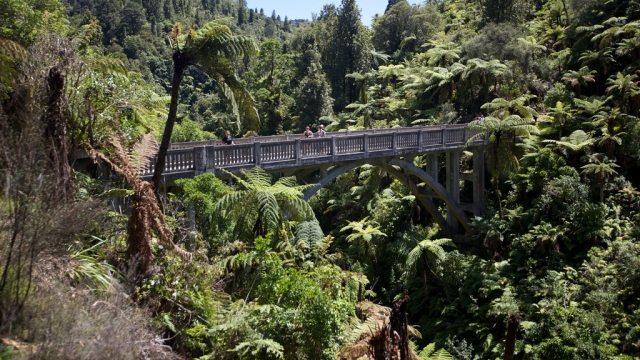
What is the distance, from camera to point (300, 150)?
476 inches

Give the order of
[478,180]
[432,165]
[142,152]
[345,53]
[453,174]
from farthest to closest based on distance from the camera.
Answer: [345,53], [478,180], [453,174], [432,165], [142,152]

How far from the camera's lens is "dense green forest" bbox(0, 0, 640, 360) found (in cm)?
472

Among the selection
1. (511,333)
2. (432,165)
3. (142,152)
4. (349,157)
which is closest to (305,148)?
(349,157)

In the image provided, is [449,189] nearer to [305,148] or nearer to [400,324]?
[305,148]

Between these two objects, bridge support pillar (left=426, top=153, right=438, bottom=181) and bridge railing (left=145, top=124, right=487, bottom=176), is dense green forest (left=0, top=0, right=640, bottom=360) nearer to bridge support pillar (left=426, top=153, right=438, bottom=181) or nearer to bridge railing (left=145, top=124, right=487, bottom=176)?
bridge railing (left=145, top=124, right=487, bottom=176)

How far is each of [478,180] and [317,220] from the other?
7.34m

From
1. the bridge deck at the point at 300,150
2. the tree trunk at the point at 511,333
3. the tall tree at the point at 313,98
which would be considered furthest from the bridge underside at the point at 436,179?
the tall tree at the point at 313,98

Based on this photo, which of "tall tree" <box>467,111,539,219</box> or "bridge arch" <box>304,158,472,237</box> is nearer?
"bridge arch" <box>304,158,472,237</box>

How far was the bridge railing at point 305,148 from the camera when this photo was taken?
9.85 meters

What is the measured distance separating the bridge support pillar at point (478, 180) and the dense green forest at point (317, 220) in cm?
54

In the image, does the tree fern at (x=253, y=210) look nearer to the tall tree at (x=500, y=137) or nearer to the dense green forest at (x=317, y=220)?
the dense green forest at (x=317, y=220)

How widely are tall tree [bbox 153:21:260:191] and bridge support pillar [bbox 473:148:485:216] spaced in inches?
489

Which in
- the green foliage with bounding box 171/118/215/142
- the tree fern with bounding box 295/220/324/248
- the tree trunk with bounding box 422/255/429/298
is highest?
the green foliage with bounding box 171/118/215/142

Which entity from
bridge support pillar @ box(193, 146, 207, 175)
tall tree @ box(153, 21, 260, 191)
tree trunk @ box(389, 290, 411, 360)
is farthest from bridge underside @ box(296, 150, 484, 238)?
tree trunk @ box(389, 290, 411, 360)
